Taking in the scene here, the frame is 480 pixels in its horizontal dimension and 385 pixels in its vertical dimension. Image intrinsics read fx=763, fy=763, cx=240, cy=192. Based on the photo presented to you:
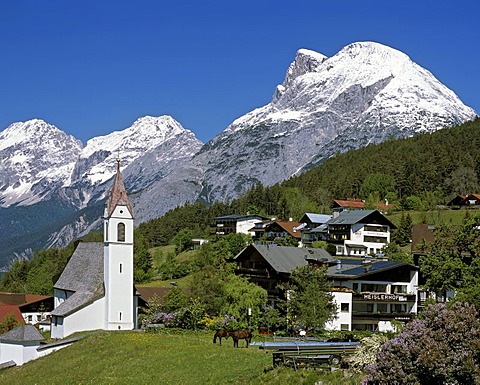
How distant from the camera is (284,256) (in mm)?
74250

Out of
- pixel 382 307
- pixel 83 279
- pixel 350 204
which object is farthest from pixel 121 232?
pixel 350 204

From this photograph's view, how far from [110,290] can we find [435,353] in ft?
147

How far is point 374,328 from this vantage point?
63.1 m

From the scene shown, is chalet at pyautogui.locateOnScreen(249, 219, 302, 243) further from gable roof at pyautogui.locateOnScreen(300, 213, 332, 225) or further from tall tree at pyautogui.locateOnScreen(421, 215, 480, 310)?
tall tree at pyautogui.locateOnScreen(421, 215, 480, 310)

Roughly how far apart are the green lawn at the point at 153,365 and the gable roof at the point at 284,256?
17.7 m

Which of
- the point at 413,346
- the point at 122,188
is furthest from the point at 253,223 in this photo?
the point at 413,346

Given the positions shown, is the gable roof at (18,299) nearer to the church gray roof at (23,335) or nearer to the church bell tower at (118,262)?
the church bell tower at (118,262)

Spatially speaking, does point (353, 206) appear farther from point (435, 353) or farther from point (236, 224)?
point (435, 353)

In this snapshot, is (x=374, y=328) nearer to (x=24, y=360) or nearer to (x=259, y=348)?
(x=259, y=348)

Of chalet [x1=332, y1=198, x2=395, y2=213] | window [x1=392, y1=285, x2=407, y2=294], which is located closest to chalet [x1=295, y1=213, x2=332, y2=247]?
chalet [x1=332, y1=198, x2=395, y2=213]

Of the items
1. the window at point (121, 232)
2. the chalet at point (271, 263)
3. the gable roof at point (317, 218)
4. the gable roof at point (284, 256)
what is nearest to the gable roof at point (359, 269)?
the chalet at point (271, 263)

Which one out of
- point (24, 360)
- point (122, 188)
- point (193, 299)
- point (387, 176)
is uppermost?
point (387, 176)

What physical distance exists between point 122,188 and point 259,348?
2953 cm

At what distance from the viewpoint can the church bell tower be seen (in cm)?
6481
